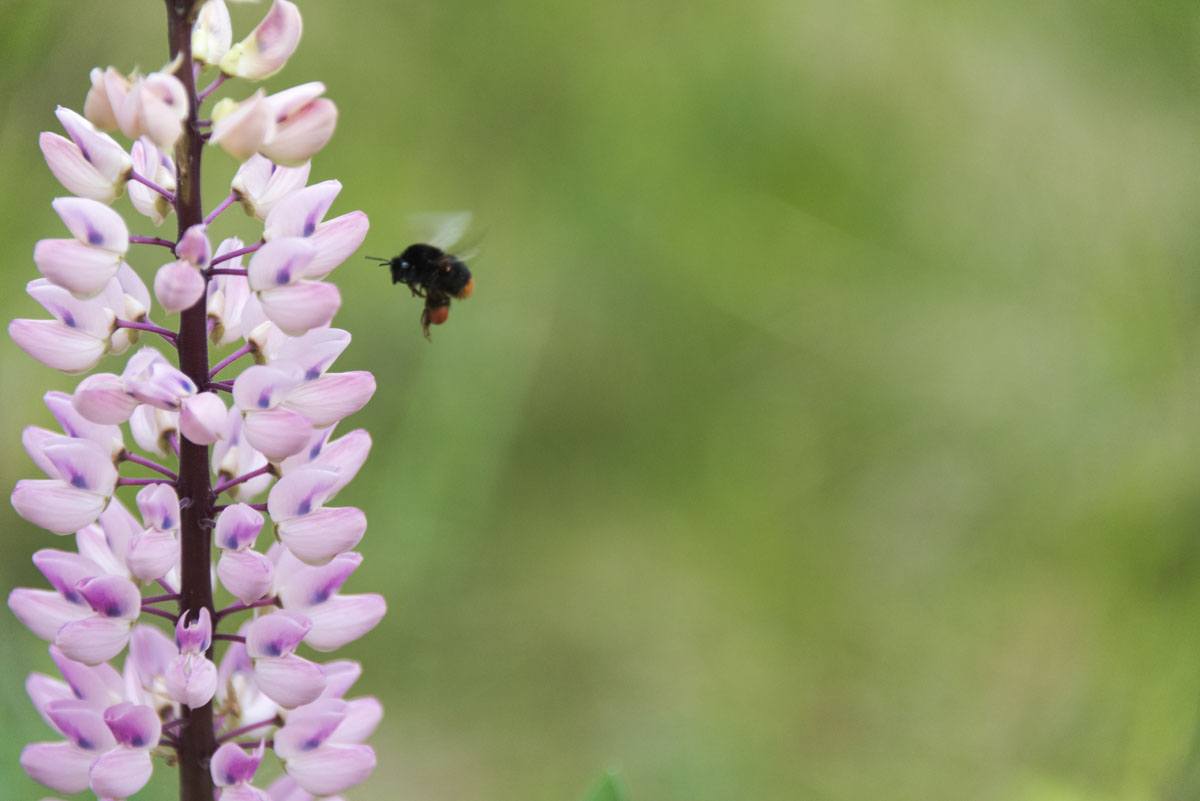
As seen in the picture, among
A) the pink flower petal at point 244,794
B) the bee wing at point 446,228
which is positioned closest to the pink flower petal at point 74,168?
the pink flower petal at point 244,794

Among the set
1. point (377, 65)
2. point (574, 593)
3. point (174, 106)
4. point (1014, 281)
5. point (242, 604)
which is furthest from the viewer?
point (377, 65)

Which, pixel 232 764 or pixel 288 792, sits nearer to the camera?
pixel 232 764

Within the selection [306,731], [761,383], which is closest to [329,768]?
[306,731]

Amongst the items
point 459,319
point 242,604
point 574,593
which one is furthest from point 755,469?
point 242,604

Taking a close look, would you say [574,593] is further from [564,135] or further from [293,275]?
[293,275]

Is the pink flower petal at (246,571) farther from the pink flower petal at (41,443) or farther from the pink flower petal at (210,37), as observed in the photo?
the pink flower petal at (210,37)

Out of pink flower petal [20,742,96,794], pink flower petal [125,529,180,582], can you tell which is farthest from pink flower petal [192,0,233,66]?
pink flower petal [20,742,96,794]

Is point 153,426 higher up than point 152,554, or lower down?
higher up

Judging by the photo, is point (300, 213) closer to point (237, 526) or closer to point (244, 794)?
point (237, 526)
